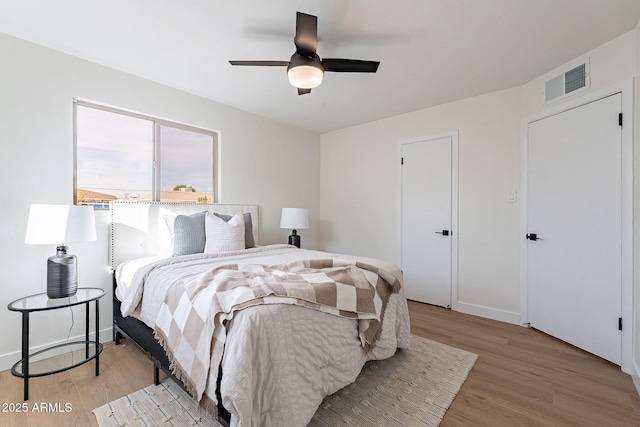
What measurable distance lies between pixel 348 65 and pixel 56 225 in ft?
7.54

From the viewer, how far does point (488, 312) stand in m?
3.18

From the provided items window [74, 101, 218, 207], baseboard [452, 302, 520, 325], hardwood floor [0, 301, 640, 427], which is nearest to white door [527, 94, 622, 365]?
baseboard [452, 302, 520, 325]

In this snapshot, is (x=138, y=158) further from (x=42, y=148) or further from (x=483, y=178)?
(x=483, y=178)

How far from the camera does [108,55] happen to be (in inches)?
95.0

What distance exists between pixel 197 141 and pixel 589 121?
12.8 feet

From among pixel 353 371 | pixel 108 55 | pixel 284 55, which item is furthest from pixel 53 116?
pixel 353 371

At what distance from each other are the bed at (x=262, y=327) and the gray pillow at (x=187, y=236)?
27 centimetres

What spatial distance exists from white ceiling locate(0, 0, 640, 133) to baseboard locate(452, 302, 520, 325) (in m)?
2.48

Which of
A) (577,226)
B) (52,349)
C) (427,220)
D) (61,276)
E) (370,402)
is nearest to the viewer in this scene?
(370,402)

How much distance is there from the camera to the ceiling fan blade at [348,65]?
1978mm

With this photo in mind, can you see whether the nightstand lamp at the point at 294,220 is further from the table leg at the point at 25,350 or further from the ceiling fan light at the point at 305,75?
the table leg at the point at 25,350

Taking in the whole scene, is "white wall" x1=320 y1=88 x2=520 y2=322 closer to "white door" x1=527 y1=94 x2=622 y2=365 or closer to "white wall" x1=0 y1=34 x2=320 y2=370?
"white door" x1=527 y1=94 x2=622 y2=365

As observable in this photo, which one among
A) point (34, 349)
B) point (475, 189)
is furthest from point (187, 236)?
point (475, 189)

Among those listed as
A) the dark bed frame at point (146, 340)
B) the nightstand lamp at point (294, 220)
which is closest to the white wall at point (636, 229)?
the dark bed frame at point (146, 340)
